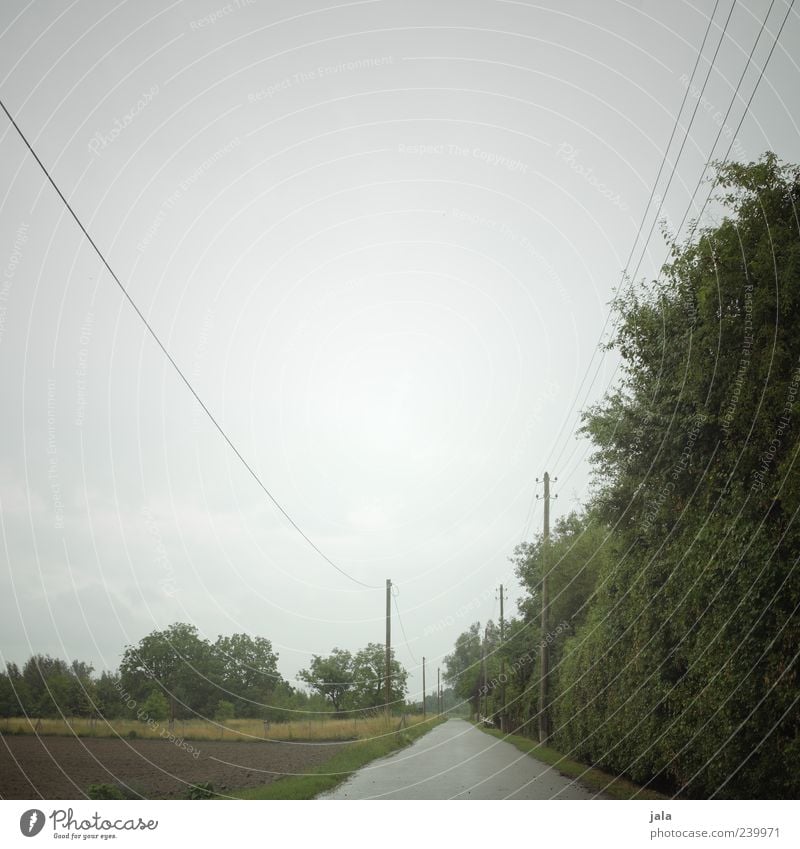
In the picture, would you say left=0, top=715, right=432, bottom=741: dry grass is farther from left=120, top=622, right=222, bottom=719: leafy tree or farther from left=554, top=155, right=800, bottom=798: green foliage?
left=554, top=155, right=800, bottom=798: green foliage

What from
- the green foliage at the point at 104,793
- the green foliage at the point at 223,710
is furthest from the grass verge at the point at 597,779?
the green foliage at the point at 223,710

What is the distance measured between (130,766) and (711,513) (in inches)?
498

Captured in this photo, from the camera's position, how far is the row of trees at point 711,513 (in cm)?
598

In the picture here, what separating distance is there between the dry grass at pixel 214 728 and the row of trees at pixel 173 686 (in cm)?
31

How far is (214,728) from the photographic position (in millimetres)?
16984

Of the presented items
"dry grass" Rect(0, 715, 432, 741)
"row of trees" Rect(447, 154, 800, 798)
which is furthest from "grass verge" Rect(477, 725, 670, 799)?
"dry grass" Rect(0, 715, 432, 741)

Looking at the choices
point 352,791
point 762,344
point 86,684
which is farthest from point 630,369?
point 86,684

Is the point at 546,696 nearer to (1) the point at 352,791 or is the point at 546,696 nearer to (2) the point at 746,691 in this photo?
(1) the point at 352,791

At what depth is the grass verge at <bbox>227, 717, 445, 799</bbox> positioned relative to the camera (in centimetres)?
839

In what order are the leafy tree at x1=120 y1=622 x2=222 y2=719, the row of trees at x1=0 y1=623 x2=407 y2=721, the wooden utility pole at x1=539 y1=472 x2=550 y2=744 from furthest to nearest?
1. the wooden utility pole at x1=539 y1=472 x2=550 y2=744
2. the leafy tree at x1=120 y1=622 x2=222 y2=719
3. the row of trees at x1=0 y1=623 x2=407 y2=721

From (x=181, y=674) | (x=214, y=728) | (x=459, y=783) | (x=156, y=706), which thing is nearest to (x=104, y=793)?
(x=459, y=783)

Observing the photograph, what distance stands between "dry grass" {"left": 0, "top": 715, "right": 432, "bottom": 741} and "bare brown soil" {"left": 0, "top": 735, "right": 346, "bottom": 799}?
431 mm

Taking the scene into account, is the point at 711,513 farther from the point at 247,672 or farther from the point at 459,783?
the point at 247,672
